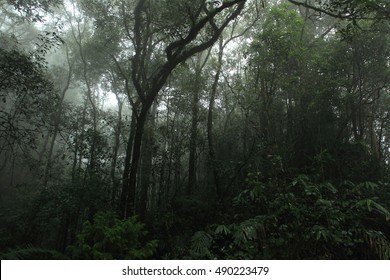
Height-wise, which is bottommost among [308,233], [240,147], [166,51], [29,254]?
[29,254]

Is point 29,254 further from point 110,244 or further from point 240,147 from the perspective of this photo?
point 240,147

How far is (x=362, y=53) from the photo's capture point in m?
10.0

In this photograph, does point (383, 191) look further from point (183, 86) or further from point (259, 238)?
point (183, 86)

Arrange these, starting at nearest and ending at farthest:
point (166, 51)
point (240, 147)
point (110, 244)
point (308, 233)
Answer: point (110, 244) → point (308, 233) → point (166, 51) → point (240, 147)

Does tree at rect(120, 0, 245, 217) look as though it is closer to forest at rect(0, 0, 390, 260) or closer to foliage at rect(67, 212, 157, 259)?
forest at rect(0, 0, 390, 260)

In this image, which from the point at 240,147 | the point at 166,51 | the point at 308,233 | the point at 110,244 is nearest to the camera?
the point at 110,244

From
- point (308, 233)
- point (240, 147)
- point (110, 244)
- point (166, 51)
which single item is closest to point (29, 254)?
point (110, 244)

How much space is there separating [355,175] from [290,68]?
158 inches

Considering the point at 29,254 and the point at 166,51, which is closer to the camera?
the point at 29,254

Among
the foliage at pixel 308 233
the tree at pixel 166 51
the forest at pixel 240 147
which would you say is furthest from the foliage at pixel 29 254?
the tree at pixel 166 51

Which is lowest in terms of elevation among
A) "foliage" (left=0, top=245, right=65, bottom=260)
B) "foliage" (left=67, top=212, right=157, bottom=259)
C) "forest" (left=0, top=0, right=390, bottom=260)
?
"foliage" (left=0, top=245, right=65, bottom=260)

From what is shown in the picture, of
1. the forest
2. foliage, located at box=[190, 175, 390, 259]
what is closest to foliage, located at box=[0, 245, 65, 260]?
the forest

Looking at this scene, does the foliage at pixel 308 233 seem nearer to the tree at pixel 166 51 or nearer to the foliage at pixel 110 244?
the foliage at pixel 110 244

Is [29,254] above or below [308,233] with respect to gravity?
below
